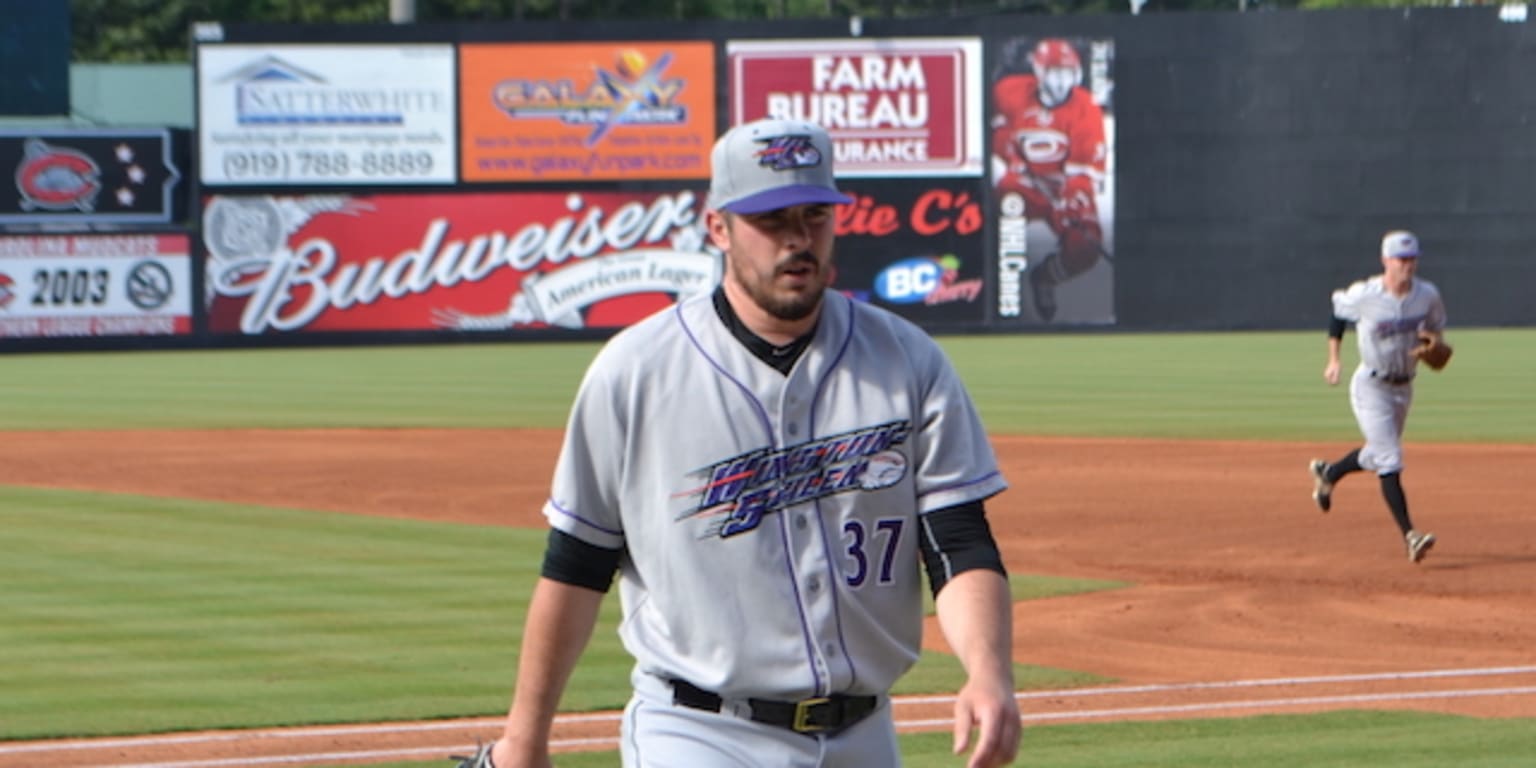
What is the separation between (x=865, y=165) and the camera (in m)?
41.4

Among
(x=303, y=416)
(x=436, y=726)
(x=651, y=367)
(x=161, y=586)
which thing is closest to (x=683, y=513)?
(x=651, y=367)

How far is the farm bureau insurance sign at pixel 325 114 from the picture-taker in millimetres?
40406

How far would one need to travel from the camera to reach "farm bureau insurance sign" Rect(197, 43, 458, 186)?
40406mm

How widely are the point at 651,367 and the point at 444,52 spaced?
38267 millimetres

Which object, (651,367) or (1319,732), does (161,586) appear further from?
(651,367)

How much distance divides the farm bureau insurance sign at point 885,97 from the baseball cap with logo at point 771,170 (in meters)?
37.7

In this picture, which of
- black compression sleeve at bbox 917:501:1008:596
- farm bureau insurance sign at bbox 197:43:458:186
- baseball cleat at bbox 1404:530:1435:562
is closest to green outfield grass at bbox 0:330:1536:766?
baseball cleat at bbox 1404:530:1435:562

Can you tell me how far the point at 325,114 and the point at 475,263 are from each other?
12.5ft

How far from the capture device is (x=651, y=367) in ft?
12.6

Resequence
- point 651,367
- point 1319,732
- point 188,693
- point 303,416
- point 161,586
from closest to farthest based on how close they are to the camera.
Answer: point 651,367
point 1319,732
point 188,693
point 161,586
point 303,416

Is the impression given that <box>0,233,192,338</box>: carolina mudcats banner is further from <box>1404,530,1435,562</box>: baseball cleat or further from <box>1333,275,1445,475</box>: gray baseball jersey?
<box>1404,530,1435,562</box>: baseball cleat

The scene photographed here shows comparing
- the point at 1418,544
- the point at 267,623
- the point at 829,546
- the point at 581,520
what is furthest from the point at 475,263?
the point at 829,546

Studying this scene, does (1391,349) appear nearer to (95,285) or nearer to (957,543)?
(957,543)

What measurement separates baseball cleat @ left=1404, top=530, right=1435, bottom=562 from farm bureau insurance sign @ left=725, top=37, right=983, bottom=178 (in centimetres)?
2880
